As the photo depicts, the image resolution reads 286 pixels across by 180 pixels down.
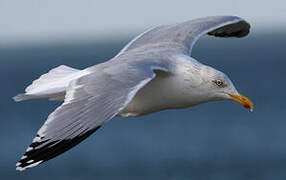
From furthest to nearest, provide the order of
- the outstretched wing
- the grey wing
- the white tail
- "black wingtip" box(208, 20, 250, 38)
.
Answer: "black wingtip" box(208, 20, 250, 38)
the outstretched wing
the white tail
the grey wing

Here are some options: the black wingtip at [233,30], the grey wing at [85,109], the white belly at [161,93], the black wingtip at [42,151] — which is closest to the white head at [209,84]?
the white belly at [161,93]

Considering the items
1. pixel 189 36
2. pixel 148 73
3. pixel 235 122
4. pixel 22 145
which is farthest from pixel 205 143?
pixel 148 73

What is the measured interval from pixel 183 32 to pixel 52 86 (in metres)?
2.11

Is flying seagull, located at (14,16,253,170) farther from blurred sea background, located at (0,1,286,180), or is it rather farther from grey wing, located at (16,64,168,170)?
blurred sea background, located at (0,1,286,180)

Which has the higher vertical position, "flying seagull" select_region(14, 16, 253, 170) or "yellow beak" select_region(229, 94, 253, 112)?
"flying seagull" select_region(14, 16, 253, 170)

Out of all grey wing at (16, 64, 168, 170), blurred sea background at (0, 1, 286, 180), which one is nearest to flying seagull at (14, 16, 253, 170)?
grey wing at (16, 64, 168, 170)

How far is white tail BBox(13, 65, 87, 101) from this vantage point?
877 centimetres

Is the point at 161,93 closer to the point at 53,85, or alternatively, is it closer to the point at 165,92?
the point at 165,92

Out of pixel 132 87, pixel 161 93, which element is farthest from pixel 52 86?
pixel 132 87

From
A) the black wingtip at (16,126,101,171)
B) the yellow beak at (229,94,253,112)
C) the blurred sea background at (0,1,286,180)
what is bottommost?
the blurred sea background at (0,1,286,180)

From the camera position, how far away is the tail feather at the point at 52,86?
877 centimetres

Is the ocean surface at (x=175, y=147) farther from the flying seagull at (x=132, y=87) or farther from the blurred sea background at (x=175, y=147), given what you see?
the flying seagull at (x=132, y=87)

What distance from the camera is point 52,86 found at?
29.5 feet

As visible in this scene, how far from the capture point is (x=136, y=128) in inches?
1357
